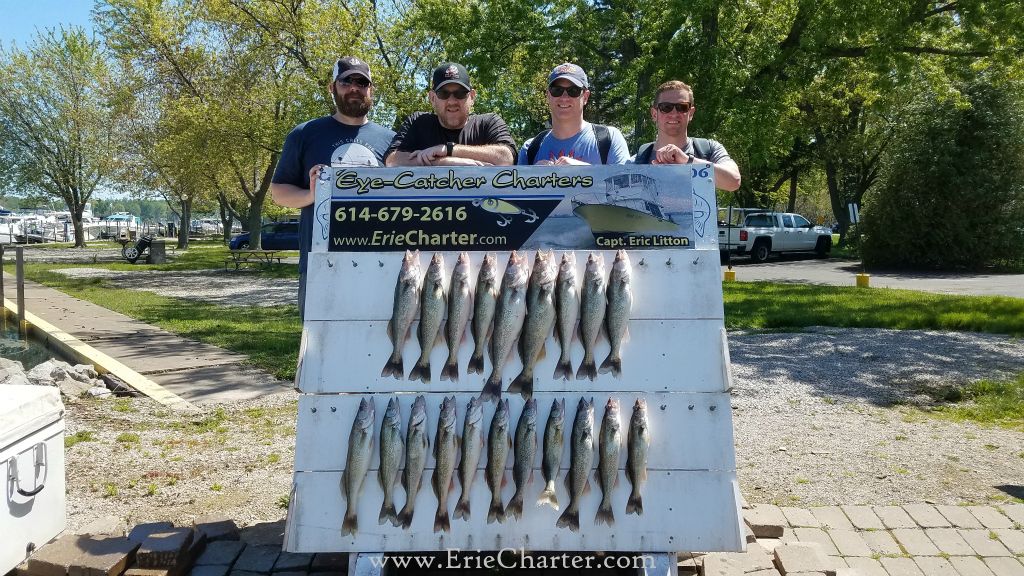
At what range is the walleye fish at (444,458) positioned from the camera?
305 centimetres

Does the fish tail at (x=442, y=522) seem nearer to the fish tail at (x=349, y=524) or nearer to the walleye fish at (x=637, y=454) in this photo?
the fish tail at (x=349, y=524)

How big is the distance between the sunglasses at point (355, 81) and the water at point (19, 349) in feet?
21.6

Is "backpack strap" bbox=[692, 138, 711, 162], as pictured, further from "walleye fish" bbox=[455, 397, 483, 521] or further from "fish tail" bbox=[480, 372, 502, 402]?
"walleye fish" bbox=[455, 397, 483, 521]

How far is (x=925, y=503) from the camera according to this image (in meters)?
4.54

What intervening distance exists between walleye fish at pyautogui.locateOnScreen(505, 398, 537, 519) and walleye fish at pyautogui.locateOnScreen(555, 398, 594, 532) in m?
0.16

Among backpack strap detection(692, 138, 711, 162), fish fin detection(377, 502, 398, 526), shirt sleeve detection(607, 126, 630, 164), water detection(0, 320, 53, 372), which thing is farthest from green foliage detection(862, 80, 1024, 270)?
fish fin detection(377, 502, 398, 526)

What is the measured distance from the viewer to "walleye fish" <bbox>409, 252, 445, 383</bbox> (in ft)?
10.2

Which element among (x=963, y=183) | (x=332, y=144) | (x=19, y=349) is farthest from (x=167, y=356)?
(x=963, y=183)

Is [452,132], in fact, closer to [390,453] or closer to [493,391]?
[493,391]

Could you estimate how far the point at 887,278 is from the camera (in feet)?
70.0

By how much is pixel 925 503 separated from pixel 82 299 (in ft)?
51.9

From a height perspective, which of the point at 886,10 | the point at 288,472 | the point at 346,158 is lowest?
the point at 288,472

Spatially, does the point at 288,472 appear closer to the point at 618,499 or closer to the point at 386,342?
the point at 386,342

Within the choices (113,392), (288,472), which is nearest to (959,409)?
(288,472)
